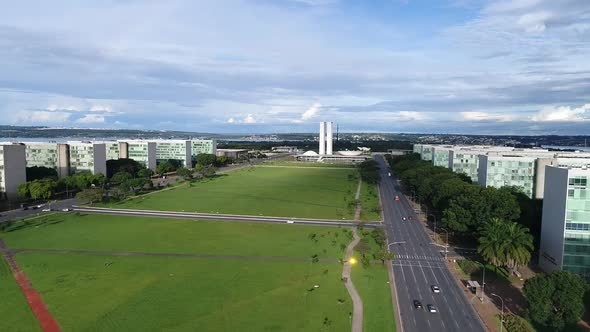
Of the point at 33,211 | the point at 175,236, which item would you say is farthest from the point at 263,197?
the point at 33,211

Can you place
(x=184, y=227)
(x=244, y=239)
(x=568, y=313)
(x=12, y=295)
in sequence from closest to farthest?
(x=568, y=313) → (x=12, y=295) → (x=244, y=239) → (x=184, y=227)

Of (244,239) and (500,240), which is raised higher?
(500,240)

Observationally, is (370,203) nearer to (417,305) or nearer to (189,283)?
(417,305)

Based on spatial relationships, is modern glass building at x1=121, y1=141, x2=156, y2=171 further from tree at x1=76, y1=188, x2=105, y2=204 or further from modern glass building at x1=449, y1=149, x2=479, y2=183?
modern glass building at x1=449, y1=149, x2=479, y2=183

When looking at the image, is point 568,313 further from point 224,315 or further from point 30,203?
point 30,203

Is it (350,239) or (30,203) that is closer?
(350,239)

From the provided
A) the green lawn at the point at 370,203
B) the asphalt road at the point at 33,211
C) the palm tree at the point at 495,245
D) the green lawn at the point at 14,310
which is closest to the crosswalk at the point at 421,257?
the palm tree at the point at 495,245

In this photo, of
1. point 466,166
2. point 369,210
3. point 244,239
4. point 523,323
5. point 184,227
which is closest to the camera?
point 523,323

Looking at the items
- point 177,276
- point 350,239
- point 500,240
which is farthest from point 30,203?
point 500,240
